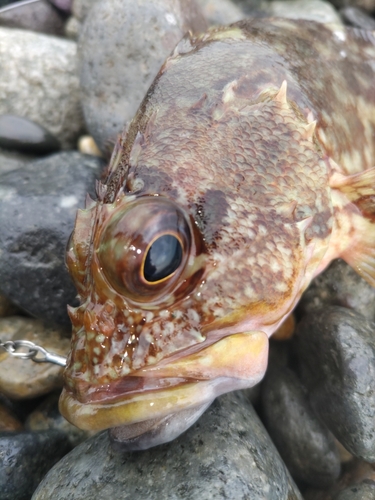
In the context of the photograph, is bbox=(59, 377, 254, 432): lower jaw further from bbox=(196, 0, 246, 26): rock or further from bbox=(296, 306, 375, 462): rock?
bbox=(196, 0, 246, 26): rock

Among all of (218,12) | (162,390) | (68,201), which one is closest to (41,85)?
(68,201)

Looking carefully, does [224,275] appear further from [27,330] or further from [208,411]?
[27,330]

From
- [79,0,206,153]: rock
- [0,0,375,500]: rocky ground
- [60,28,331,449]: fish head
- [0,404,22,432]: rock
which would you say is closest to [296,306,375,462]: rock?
[0,0,375,500]: rocky ground

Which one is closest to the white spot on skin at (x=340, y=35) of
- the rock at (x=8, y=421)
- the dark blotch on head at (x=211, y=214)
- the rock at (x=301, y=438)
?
the dark blotch on head at (x=211, y=214)

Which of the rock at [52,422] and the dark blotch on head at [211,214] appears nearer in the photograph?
the dark blotch on head at [211,214]

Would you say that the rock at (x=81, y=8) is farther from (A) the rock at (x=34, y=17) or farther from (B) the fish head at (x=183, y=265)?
(B) the fish head at (x=183, y=265)
